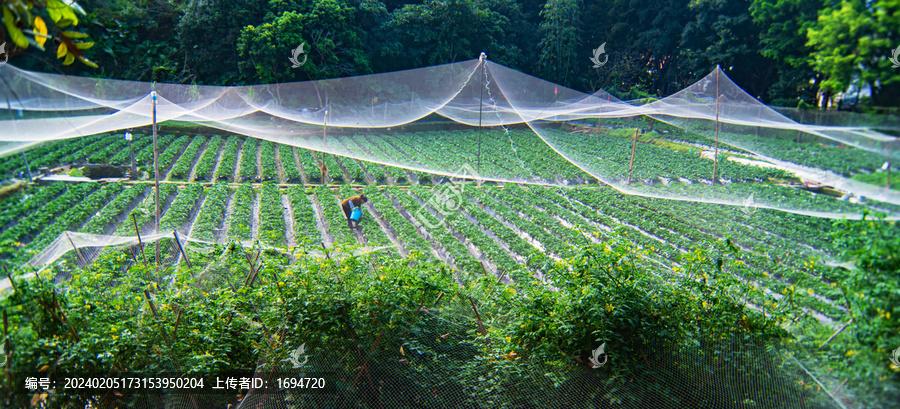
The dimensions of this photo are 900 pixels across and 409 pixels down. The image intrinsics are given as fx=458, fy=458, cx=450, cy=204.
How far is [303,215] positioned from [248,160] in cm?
708

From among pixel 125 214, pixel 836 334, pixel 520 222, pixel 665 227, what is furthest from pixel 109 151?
pixel 836 334

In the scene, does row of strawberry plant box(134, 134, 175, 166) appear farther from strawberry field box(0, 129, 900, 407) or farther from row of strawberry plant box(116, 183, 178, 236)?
strawberry field box(0, 129, 900, 407)

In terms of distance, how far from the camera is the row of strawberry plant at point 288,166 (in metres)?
15.2

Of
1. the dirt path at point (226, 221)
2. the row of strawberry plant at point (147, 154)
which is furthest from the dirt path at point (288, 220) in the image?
the row of strawberry plant at point (147, 154)

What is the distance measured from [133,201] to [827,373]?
1385cm

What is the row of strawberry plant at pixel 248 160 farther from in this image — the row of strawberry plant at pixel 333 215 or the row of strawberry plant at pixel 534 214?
the row of strawberry plant at pixel 534 214

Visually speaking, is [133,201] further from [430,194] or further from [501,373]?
[501,373]

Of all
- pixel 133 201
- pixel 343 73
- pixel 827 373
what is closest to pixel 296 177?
pixel 133 201

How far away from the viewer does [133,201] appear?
38.7 ft

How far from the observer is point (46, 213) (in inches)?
384

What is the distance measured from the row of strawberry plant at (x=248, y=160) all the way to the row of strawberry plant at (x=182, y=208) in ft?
5.46

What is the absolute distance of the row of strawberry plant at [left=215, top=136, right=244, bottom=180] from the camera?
14805 mm

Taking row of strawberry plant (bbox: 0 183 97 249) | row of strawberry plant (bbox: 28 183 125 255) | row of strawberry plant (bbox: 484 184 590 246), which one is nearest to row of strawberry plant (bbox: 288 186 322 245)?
row of strawberry plant (bbox: 28 183 125 255)

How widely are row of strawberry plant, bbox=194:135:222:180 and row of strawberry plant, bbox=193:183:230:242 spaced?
158 cm
